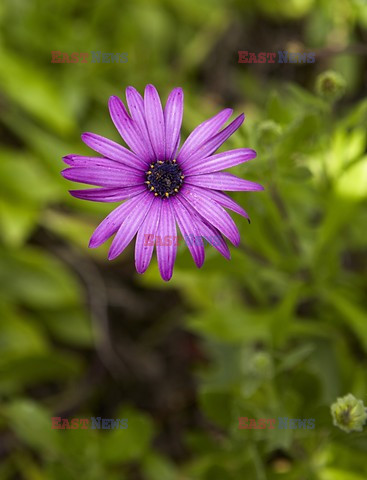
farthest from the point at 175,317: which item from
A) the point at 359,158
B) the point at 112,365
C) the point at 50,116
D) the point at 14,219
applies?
the point at 359,158

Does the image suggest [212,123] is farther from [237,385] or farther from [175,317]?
[175,317]

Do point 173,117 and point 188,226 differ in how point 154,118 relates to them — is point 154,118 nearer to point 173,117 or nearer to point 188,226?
point 173,117

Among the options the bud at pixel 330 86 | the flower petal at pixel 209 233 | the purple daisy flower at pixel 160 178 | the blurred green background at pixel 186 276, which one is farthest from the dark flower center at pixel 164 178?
the bud at pixel 330 86

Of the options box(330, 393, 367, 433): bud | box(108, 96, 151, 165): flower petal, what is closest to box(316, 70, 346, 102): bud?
box(108, 96, 151, 165): flower petal

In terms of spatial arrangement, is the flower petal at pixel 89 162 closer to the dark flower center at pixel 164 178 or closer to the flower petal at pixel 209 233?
the dark flower center at pixel 164 178

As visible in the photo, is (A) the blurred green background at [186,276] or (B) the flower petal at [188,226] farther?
(A) the blurred green background at [186,276]

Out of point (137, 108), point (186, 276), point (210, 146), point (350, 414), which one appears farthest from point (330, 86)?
point (186, 276)

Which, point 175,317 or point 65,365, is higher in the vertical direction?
point 175,317
